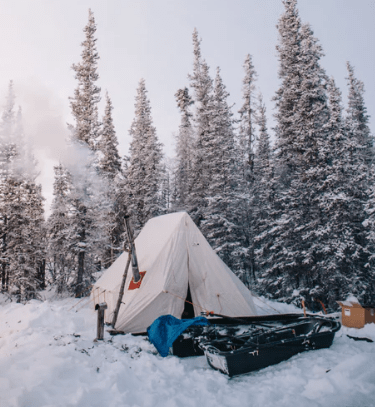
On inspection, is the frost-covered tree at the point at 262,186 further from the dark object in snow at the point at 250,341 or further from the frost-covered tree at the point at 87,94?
the frost-covered tree at the point at 87,94

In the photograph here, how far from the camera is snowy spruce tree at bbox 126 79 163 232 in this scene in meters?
20.0

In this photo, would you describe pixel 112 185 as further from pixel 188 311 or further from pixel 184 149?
pixel 188 311

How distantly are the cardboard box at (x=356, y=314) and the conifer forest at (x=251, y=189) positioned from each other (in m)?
2.69

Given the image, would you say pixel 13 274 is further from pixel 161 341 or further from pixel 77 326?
pixel 161 341

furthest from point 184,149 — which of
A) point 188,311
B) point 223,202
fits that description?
point 188,311

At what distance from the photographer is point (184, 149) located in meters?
24.1

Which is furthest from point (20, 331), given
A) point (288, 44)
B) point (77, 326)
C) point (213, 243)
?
point (288, 44)

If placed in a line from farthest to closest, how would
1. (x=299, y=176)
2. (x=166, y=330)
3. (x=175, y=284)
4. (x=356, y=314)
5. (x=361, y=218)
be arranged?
(x=299, y=176) < (x=361, y=218) < (x=175, y=284) < (x=356, y=314) < (x=166, y=330)

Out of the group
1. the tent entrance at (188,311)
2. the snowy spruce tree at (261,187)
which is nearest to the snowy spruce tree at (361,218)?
the snowy spruce tree at (261,187)

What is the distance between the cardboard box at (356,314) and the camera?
8.26 meters

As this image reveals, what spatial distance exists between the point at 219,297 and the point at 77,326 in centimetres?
424

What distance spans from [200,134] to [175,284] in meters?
14.9

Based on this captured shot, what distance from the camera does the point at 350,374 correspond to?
15.2 feet

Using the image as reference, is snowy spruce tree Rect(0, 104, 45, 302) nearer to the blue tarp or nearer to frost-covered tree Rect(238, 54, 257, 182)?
the blue tarp
